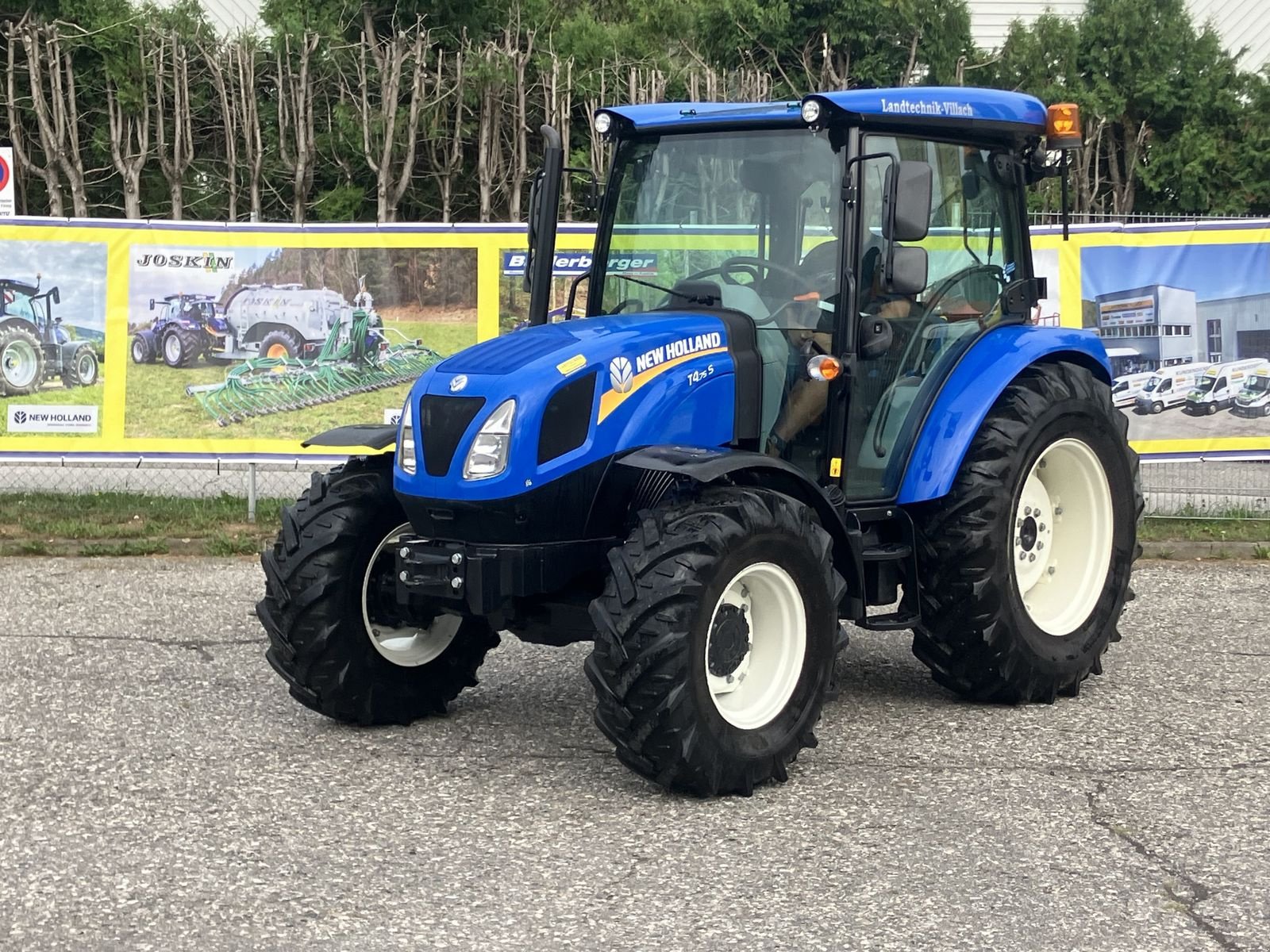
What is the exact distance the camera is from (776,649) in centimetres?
602

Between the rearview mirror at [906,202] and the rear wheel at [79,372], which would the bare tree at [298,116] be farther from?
the rearview mirror at [906,202]

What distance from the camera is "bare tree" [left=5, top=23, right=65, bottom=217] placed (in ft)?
64.8

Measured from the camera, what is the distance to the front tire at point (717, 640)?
549cm

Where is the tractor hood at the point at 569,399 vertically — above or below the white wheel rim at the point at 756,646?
above

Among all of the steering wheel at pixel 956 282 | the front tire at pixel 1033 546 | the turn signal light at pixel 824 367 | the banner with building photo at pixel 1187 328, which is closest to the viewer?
the turn signal light at pixel 824 367

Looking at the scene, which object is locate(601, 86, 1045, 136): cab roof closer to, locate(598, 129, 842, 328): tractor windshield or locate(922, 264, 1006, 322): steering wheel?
locate(598, 129, 842, 328): tractor windshield

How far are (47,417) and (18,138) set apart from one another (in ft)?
32.9

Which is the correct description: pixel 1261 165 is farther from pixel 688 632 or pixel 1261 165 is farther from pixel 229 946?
pixel 229 946

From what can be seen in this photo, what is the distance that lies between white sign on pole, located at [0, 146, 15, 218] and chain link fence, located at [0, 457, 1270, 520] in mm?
1959

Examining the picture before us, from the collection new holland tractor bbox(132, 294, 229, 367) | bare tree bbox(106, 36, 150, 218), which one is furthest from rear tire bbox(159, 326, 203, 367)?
bare tree bbox(106, 36, 150, 218)

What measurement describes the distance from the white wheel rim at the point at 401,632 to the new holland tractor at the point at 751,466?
15mm

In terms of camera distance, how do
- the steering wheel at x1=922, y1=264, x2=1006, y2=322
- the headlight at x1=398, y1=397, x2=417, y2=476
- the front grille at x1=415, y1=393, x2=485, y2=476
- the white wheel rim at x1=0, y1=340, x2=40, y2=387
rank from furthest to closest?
1. the white wheel rim at x1=0, y1=340, x2=40, y2=387
2. the steering wheel at x1=922, y1=264, x2=1006, y2=322
3. the headlight at x1=398, y1=397, x2=417, y2=476
4. the front grille at x1=415, y1=393, x2=485, y2=476

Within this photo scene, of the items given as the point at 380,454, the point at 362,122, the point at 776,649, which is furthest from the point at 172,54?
the point at 776,649

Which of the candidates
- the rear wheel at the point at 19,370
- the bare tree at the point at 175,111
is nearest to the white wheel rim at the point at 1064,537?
the rear wheel at the point at 19,370
